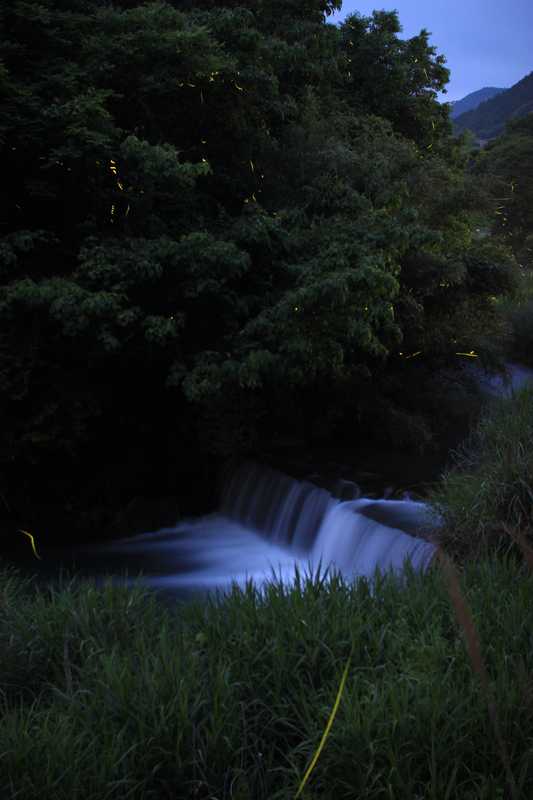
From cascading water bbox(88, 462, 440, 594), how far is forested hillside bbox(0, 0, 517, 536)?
76 centimetres

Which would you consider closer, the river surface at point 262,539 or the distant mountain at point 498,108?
the river surface at point 262,539

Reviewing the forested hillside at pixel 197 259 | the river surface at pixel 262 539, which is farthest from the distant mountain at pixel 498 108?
the river surface at pixel 262 539

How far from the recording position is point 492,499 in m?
6.00

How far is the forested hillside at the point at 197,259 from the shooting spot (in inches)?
360

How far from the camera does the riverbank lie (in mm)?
3121

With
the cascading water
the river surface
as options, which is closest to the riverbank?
the cascading water

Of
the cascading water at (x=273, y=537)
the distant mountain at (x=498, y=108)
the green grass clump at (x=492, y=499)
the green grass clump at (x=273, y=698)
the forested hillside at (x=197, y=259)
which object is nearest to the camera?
the green grass clump at (x=273, y=698)

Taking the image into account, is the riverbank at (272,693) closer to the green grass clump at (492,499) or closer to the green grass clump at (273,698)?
the green grass clump at (273,698)

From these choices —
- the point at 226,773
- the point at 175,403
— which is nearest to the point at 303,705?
the point at 226,773

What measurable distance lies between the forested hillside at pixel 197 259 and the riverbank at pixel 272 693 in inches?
183

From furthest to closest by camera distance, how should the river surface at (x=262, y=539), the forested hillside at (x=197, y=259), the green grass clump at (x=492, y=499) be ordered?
the forested hillside at (x=197, y=259), the river surface at (x=262, y=539), the green grass clump at (x=492, y=499)

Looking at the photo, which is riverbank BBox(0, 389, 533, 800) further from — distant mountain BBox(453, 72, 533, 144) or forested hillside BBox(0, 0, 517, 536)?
distant mountain BBox(453, 72, 533, 144)

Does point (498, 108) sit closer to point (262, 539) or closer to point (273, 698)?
point (262, 539)

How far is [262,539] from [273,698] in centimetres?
653
